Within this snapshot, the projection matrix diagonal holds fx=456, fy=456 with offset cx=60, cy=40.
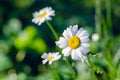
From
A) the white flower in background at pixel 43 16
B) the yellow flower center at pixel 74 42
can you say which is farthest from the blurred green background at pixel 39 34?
the yellow flower center at pixel 74 42

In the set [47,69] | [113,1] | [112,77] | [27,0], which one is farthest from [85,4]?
[112,77]

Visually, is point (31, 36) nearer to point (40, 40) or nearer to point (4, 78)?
point (40, 40)

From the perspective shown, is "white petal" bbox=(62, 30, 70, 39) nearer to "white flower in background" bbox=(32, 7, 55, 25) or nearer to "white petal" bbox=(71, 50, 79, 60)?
"white petal" bbox=(71, 50, 79, 60)

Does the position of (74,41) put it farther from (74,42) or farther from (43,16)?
(43,16)

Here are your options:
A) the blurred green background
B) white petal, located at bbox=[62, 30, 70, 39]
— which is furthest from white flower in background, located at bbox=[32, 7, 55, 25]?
the blurred green background

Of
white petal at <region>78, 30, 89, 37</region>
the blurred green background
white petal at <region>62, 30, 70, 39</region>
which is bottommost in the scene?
white petal at <region>78, 30, 89, 37</region>

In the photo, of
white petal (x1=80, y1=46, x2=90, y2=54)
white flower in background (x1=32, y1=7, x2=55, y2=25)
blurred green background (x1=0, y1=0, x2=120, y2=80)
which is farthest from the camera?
blurred green background (x1=0, y1=0, x2=120, y2=80)
